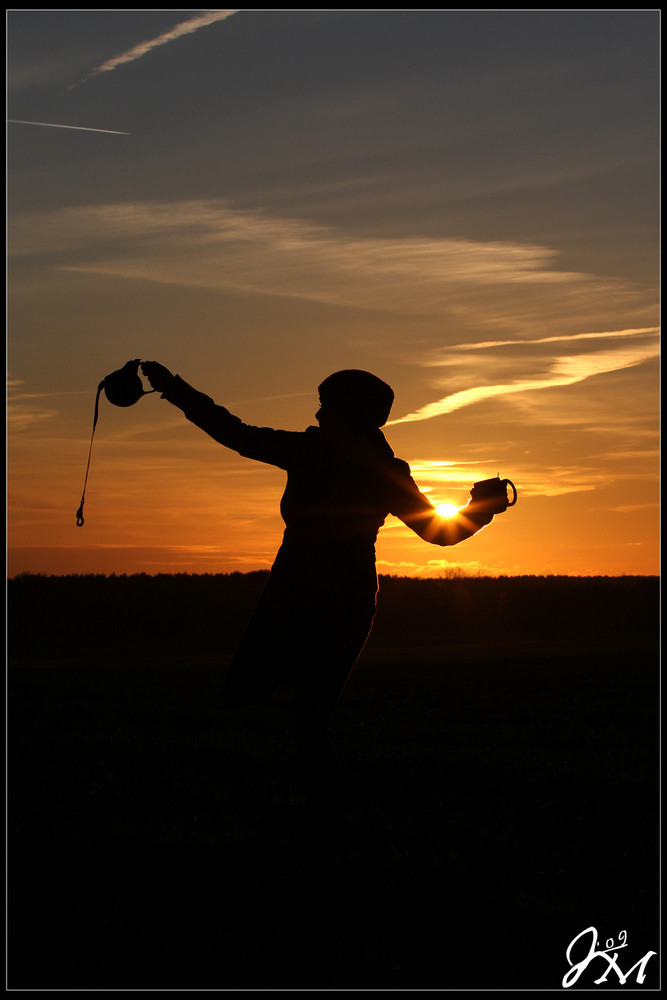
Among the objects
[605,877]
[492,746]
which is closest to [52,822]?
[605,877]

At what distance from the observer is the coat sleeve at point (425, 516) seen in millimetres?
4703

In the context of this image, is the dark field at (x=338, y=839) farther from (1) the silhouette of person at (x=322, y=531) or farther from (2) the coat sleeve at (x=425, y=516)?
(2) the coat sleeve at (x=425, y=516)

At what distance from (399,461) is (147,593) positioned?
114ft

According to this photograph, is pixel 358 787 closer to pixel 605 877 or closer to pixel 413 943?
pixel 605 877

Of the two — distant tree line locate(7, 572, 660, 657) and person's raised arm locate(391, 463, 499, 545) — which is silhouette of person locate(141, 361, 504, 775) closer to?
person's raised arm locate(391, 463, 499, 545)

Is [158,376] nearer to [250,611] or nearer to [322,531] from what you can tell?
[322,531]

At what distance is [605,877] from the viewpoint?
17.9ft

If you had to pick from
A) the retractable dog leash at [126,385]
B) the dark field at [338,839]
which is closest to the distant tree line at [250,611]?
the dark field at [338,839]

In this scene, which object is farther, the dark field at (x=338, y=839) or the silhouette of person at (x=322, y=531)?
the silhouette of person at (x=322, y=531)

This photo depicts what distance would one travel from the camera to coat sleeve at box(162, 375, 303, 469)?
466 cm

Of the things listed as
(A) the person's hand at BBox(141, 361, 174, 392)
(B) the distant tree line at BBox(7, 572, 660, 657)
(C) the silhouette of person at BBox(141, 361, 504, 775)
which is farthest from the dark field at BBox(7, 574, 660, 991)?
(B) the distant tree line at BBox(7, 572, 660, 657)
